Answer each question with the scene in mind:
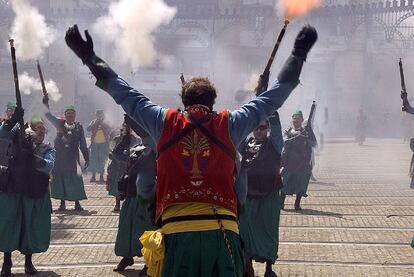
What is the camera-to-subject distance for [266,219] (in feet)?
27.4

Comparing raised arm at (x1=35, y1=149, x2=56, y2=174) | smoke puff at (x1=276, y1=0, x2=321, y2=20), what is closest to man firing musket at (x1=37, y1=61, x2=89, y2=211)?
raised arm at (x1=35, y1=149, x2=56, y2=174)

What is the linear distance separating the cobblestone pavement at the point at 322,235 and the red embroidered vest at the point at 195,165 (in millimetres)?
4460

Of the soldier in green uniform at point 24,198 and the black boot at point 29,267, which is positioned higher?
the soldier in green uniform at point 24,198

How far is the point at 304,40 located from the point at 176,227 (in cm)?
138

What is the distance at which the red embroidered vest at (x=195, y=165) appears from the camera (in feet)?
14.2

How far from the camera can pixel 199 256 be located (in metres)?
4.32

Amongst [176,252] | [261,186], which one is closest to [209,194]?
[176,252]

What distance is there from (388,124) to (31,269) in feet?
122

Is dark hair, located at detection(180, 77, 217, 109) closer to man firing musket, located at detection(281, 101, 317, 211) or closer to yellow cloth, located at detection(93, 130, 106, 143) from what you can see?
man firing musket, located at detection(281, 101, 317, 211)

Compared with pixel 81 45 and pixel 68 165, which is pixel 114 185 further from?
pixel 81 45

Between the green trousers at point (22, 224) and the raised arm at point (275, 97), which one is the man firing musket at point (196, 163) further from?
the green trousers at point (22, 224)

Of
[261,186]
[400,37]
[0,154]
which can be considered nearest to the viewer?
[261,186]

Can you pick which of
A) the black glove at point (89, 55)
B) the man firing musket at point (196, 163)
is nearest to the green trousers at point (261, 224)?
the man firing musket at point (196, 163)

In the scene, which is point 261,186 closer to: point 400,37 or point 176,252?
point 176,252
